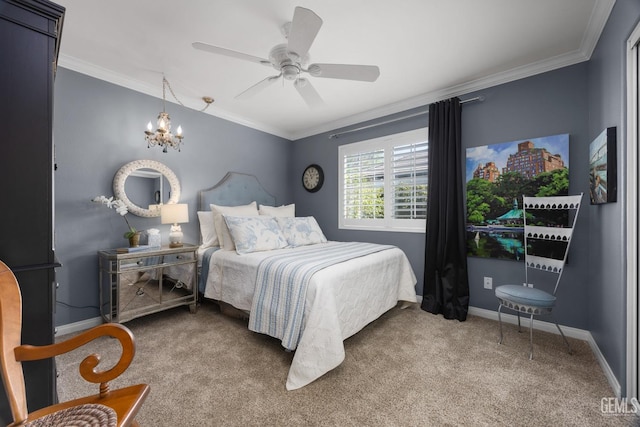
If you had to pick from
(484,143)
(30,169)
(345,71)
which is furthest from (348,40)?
(30,169)

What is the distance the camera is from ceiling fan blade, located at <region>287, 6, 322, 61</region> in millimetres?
1385

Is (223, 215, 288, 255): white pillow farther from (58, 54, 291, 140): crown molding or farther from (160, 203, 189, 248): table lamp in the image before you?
(58, 54, 291, 140): crown molding

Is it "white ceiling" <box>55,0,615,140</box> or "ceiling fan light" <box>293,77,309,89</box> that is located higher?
"white ceiling" <box>55,0,615,140</box>

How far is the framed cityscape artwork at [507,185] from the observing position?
7.95 ft

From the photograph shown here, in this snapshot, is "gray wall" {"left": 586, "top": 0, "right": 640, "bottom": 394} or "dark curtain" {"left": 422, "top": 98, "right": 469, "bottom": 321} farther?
"dark curtain" {"left": 422, "top": 98, "right": 469, "bottom": 321}

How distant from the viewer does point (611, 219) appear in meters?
1.78

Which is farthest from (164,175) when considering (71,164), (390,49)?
(390,49)

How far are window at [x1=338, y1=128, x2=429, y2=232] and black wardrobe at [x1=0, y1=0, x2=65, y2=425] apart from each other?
3.22 meters

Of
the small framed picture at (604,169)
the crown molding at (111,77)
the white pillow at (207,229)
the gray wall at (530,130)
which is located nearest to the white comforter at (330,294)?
the white pillow at (207,229)

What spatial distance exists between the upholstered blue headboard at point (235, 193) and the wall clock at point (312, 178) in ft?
2.16

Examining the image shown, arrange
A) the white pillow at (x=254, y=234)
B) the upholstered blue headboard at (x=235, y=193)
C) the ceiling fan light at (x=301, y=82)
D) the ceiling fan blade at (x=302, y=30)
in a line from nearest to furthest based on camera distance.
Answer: the ceiling fan blade at (x=302, y=30) → the ceiling fan light at (x=301, y=82) → the white pillow at (x=254, y=234) → the upholstered blue headboard at (x=235, y=193)

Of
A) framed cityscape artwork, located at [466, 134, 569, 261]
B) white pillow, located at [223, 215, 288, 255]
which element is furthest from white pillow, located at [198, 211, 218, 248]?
framed cityscape artwork, located at [466, 134, 569, 261]

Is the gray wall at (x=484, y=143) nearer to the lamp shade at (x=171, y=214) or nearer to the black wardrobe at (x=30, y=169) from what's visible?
the lamp shade at (x=171, y=214)

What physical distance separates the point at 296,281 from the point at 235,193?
234 cm
